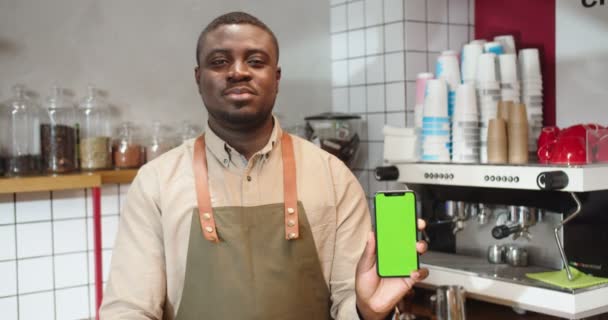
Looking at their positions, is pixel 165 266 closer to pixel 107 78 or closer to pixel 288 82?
pixel 107 78

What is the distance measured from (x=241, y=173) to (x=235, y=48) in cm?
31

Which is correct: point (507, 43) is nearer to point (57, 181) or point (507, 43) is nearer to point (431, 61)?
point (431, 61)

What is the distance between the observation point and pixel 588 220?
228 centimetres

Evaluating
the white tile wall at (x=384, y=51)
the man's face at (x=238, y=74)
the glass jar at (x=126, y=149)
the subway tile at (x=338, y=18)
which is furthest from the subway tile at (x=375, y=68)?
the man's face at (x=238, y=74)

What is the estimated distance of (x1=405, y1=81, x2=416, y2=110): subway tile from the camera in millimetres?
3131

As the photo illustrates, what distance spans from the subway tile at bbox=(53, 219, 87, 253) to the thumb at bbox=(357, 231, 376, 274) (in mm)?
1516

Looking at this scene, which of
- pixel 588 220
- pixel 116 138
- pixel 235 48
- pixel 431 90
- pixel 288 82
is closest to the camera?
pixel 235 48

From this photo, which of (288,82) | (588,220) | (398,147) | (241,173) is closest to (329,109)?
(288,82)

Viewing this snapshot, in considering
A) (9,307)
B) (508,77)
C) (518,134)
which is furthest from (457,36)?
(9,307)

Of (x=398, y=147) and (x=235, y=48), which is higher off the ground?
(x=235, y=48)

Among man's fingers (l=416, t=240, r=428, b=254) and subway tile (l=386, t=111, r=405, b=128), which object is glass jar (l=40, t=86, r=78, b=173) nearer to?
subway tile (l=386, t=111, r=405, b=128)

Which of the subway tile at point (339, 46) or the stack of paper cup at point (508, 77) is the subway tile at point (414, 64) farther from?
the stack of paper cup at point (508, 77)

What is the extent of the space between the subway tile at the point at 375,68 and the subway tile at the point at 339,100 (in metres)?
0.18

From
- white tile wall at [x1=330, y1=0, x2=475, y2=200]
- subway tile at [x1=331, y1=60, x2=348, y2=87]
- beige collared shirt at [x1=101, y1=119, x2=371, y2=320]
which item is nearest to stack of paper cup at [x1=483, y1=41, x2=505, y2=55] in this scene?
white tile wall at [x1=330, y1=0, x2=475, y2=200]
